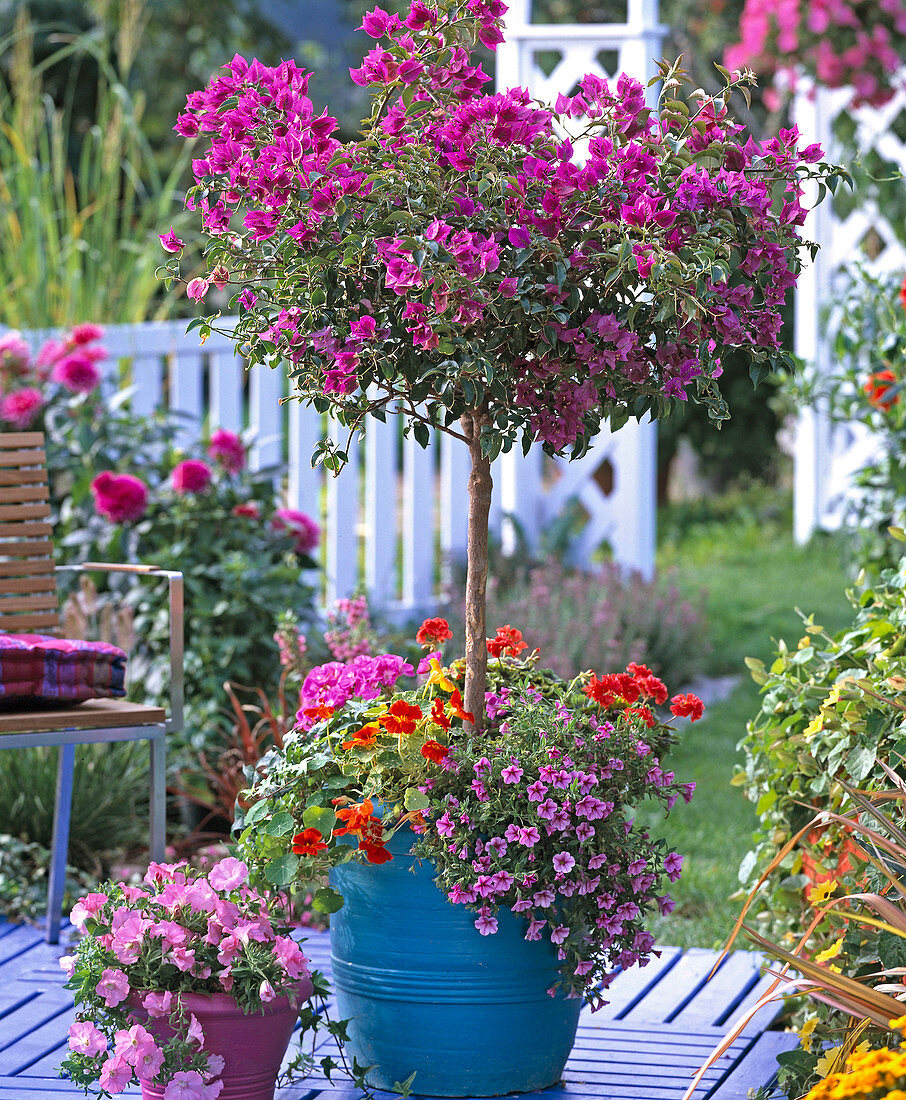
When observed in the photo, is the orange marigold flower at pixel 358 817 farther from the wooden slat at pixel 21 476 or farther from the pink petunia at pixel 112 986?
the wooden slat at pixel 21 476

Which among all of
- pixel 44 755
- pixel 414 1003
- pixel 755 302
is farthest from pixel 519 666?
pixel 44 755

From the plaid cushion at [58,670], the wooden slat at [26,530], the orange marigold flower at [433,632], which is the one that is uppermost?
the wooden slat at [26,530]

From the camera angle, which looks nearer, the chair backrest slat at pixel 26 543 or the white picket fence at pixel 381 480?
the chair backrest slat at pixel 26 543

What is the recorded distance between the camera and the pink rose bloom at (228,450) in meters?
3.73

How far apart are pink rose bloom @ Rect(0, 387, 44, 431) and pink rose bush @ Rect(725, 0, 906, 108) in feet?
14.1

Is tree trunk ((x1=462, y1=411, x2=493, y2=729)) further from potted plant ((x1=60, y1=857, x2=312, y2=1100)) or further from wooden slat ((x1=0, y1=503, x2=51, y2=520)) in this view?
wooden slat ((x1=0, y1=503, x2=51, y2=520))

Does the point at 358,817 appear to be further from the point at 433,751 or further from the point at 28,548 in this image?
the point at 28,548

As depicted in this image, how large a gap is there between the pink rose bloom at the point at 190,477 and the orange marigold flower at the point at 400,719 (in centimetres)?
178

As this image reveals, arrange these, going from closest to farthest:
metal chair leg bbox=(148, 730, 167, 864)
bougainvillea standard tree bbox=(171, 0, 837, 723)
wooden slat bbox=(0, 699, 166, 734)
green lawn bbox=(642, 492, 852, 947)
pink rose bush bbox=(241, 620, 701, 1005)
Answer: bougainvillea standard tree bbox=(171, 0, 837, 723) → pink rose bush bbox=(241, 620, 701, 1005) → wooden slat bbox=(0, 699, 166, 734) → metal chair leg bbox=(148, 730, 167, 864) → green lawn bbox=(642, 492, 852, 947)

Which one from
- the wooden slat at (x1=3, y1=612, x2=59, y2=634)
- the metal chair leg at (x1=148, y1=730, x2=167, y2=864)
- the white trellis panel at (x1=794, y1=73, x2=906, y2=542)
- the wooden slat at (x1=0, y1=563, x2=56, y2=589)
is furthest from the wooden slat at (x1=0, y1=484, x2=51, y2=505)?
the white trellis panel at (x1=794, y1=73, x2=906, y2=542)

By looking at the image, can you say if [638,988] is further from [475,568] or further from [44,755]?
[44,755]

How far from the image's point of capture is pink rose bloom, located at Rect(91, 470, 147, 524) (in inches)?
137

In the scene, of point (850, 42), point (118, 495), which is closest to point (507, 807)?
point (118, 495)

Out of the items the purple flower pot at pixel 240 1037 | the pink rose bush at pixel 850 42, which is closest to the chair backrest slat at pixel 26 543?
the purple flower pot at pixel 240 1037
